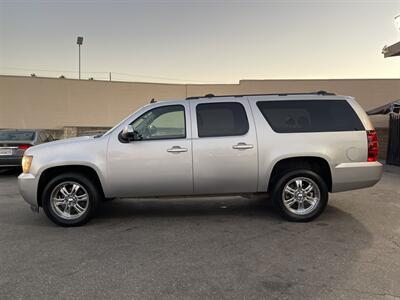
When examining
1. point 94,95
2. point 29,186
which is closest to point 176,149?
point 29,186

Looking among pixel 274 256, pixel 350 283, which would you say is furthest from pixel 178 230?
pixel 350 283

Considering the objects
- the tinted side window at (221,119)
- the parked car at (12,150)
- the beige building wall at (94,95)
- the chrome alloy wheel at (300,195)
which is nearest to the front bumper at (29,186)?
the tinted side window at (221,119)

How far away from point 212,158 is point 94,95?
20.0m

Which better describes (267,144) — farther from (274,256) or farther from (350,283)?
(350,283)

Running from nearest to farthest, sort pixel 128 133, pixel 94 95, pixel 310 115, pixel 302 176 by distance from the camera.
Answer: pixel 128 133, pixel 302 176, pixel 310 115, pixel 94 95

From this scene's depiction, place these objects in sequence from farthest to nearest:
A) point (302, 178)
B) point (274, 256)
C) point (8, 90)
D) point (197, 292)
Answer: point (8, 90) < point (302, 178) < point (274, 256) < point (197, 292)

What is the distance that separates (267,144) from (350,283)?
8.70ft

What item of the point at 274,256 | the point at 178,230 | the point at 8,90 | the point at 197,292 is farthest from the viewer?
the point at 8,90

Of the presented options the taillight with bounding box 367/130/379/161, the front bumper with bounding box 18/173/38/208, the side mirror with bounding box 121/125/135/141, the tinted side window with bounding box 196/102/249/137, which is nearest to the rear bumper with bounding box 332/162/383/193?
the taillight with bounding box 367/130/379/161

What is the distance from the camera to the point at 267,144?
6.16 meters

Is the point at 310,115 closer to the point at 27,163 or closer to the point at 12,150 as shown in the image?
the point at 27,163

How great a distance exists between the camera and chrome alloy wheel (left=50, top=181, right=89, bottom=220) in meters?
6.18

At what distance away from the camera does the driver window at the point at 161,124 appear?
6203 mm

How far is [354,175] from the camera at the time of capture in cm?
621
